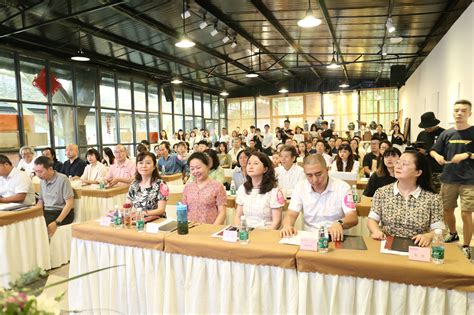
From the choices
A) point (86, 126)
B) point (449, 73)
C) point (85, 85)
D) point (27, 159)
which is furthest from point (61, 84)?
point (449, 73)

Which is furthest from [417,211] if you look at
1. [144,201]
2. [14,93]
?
[14,93]

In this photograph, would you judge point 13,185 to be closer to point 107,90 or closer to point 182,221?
point 182,221

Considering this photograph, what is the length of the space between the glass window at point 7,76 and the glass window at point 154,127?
4857 millimetres

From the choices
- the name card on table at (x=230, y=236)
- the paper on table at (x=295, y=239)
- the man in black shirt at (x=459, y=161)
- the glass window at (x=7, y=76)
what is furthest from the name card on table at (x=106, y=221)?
the glass window at (x=7, y=76)

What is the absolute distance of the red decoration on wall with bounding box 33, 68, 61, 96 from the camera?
7738 mm

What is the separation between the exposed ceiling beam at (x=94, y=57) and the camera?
7.09 m

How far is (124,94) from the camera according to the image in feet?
34.8

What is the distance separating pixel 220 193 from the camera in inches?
113

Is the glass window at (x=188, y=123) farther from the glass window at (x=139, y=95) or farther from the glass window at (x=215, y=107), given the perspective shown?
the glass window at (x=139, y=95)

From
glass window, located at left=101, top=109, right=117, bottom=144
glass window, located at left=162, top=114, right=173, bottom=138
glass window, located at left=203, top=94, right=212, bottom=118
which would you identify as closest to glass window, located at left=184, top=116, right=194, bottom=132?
glass window, located at left=162, top=114, right=173, bottom=138

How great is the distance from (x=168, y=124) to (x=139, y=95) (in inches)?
74.1

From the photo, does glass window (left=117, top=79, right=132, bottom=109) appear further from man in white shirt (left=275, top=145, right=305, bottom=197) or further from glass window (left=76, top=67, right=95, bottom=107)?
man in white shirt (left=275, top=145, right=305, bottom=197)

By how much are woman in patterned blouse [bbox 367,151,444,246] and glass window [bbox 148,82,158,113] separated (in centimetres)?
1048

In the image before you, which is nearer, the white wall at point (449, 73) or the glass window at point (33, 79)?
the white wall at point (449, 73)
